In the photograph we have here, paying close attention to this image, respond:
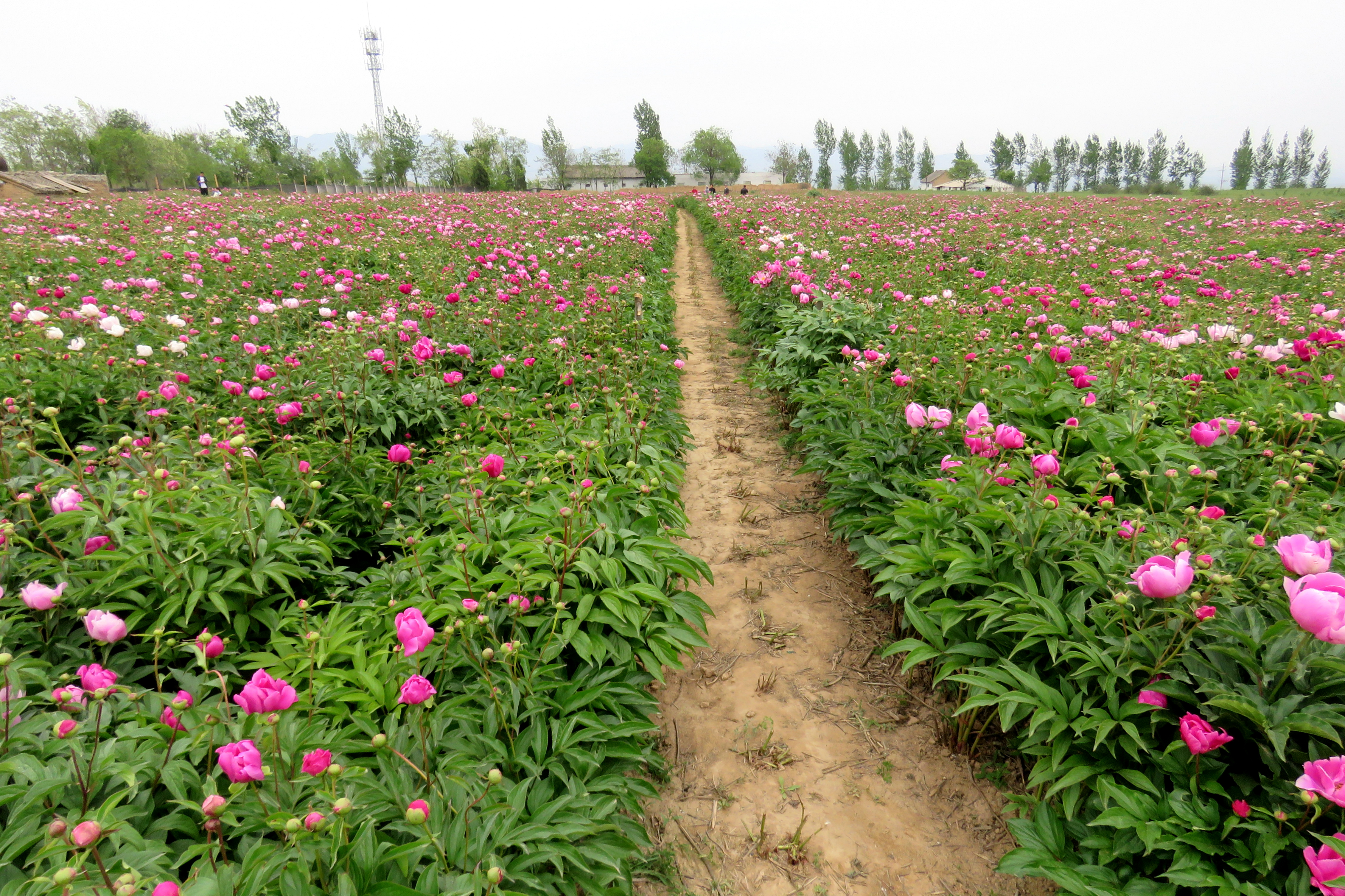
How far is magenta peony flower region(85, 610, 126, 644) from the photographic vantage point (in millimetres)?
1668

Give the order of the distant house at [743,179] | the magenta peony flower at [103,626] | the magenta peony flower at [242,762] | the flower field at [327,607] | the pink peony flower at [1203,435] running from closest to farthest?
1. the magenta peony flower at [242,762]
2. the flower field at [327,607]
3. the magenta peony flower at [103,626]
4. the pink peony flower at [1203,435]
5. the distant house at [743,179]

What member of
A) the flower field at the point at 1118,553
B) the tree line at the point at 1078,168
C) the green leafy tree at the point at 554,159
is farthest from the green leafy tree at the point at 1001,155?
the flower field at the point at 1118,553

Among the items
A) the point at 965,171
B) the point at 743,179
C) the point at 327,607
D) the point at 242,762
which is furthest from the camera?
the point at 743,179

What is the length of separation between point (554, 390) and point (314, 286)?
405 centimetres

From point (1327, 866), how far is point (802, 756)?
62.0 inches

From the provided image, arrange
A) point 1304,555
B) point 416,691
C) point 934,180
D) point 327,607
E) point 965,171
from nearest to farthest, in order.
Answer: point 416,691, point 1304,555, point 327,607, point 965,171, point 934,180

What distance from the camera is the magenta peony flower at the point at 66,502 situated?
2219 millimetres

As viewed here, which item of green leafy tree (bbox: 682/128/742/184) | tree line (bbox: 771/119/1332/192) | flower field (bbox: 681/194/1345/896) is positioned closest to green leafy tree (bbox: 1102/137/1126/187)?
tree line (bbox: 771/119/1332/192)

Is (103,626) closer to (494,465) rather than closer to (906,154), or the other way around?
(494,465)

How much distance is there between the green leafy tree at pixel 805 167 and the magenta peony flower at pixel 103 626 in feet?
300

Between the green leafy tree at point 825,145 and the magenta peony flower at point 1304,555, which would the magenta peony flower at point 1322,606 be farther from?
the green leafy tree at point 825,145

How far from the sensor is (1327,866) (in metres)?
1.35

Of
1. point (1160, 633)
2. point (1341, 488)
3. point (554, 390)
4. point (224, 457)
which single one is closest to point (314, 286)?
point (554, 390)

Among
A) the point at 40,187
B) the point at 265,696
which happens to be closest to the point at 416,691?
the point at 265,696
